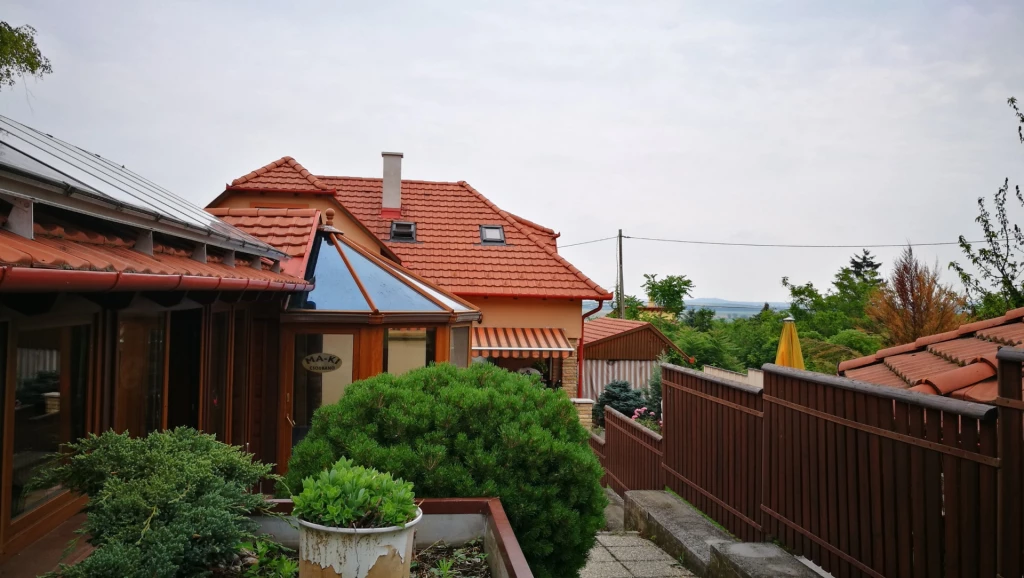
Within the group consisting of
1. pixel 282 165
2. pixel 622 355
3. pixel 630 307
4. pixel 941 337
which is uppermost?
pixel 282 165

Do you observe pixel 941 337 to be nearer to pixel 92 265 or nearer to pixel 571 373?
pixel 92 265

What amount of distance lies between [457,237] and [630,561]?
46.6ft

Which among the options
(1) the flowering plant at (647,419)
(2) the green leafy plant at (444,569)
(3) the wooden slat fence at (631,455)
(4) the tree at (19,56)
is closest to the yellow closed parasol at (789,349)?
(3) the wooden slat fence at (631,455)

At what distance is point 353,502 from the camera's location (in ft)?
10.7

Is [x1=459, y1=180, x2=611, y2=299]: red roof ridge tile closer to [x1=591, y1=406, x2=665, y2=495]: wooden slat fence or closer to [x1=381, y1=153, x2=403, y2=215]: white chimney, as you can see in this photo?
[x1=381, y1=153, x2=403, y2=215]: white chimney

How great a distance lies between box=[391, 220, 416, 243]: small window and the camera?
2033cm

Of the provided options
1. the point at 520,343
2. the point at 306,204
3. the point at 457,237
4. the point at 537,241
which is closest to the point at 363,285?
the point at 306,204

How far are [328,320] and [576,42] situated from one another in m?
13.2

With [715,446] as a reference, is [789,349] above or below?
above

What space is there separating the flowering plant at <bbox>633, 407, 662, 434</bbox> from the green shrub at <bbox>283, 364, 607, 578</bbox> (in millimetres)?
10062

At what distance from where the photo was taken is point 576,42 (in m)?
19.1

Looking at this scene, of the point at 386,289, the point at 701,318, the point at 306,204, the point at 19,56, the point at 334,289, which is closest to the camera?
the point at 334,289

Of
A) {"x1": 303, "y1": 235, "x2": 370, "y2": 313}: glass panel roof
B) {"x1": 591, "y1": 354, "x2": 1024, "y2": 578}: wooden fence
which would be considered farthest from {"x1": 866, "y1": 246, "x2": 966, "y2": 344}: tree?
→ {"x1": 303, "y1": 235, "x2": 370, "y2": 313}: glass panel roof

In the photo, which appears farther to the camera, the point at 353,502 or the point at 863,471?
the point at 863,471
